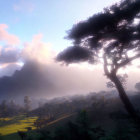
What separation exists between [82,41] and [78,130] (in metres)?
6.96

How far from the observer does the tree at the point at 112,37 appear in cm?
908

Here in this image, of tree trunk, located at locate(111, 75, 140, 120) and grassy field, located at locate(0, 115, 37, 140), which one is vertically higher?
tree trunk, located at locate(111, 75, 140, 120)

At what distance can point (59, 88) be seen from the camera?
7584 inches

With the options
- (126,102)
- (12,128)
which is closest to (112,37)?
(126,102)

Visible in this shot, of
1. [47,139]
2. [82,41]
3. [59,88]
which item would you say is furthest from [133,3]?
[59,88]

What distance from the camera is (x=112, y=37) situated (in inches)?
364

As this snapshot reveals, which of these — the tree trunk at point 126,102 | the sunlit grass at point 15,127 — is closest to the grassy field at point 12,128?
the sunlit grass at point 15,127

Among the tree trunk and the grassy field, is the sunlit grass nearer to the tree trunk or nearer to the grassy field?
the grassy field

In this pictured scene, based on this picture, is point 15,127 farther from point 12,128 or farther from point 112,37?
point 112,37

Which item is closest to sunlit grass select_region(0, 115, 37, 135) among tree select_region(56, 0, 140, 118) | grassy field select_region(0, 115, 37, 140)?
grassy field select_region(0, 115, 37, 140)

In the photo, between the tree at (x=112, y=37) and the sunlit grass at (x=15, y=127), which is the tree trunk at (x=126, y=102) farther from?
the sunlit grass at (x=15, y=127)

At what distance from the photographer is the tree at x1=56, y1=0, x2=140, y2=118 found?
29.8ft

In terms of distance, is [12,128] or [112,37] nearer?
[112,37]

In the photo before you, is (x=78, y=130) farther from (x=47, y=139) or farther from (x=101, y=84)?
(x=101, y=84)
